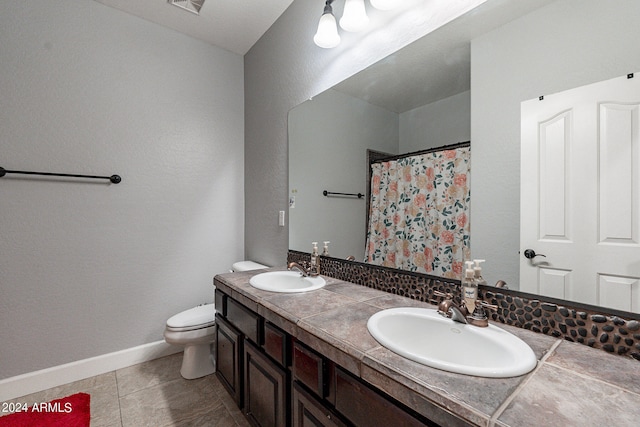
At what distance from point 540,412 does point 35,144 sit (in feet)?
8.85

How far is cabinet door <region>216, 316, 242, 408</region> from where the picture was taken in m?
1.44

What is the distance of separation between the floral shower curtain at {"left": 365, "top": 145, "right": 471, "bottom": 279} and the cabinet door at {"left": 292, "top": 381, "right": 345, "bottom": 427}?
0.64 metres

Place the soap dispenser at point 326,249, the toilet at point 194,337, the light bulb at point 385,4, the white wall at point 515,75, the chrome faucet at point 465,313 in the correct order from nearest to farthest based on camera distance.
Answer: the white wall at point 515,75, the chrome faucet at point 465,313, the light bulb at point 385,4, the soap dispenser at point 326,249, the toilet at point 194,337

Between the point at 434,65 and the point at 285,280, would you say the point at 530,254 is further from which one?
the point at 285,280

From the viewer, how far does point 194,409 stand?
1654 mm

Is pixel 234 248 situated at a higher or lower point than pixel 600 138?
lower

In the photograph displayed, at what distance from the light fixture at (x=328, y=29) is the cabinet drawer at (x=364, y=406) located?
157cm

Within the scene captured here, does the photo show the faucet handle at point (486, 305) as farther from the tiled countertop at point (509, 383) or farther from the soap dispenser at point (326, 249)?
the soap dispenser at point (326, 249)

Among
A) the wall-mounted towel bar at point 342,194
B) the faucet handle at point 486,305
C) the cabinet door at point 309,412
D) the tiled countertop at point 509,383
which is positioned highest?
the wall-mounted towel bar at point 342,194

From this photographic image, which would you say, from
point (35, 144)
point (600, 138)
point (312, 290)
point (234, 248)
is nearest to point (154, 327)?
point (234, 248)

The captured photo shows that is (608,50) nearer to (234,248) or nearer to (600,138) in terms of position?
(600,138)

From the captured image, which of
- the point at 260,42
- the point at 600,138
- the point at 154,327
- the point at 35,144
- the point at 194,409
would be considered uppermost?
the point at 260,42

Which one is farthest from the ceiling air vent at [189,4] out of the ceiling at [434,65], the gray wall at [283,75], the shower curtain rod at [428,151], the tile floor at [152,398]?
the tile floor at [152,398]

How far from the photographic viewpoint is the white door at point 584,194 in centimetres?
73
